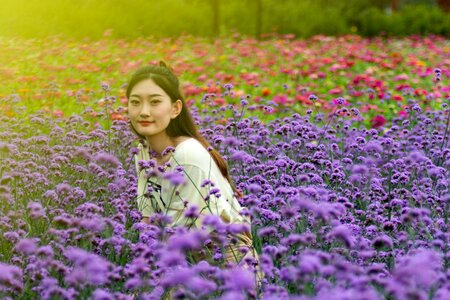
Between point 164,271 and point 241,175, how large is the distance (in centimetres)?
192

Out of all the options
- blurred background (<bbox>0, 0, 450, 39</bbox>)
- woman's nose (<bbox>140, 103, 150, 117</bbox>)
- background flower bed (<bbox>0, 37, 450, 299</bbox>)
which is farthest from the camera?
blurred background (<bbox>0, 0, 450, 39</bbox>)

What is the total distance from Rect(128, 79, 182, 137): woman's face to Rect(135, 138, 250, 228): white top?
0.16 m

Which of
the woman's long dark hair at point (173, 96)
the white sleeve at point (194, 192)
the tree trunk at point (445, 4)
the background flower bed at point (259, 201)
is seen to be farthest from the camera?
the tree trunk at point (445, 4)

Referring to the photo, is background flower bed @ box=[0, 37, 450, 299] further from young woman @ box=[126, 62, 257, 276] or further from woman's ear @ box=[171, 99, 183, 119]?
woman's ear @ box=[171, 99, 183, 119]

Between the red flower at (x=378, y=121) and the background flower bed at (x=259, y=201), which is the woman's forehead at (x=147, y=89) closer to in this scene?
the background flower bed at (x=259, y=201)

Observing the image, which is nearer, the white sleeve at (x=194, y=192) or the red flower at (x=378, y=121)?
the white sleeve at (x=194, y=192)

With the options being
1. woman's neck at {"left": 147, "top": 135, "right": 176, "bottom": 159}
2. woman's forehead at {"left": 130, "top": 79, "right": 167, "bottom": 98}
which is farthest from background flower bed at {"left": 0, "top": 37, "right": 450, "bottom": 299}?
woman's forehead at {"left": 130, "top": 79, "right": 167, "bottom": 98}

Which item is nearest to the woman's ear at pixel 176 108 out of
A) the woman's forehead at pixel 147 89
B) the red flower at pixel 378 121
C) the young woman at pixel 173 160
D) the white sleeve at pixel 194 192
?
the young woman at pixel 173 160

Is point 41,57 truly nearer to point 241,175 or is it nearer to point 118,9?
point 241,175

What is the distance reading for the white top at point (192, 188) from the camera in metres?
3.28

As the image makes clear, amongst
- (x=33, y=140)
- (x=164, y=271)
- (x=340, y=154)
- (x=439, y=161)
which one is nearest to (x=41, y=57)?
(x=33, y=140)

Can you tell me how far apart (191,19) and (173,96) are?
46.3 feet

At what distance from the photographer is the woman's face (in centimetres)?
352

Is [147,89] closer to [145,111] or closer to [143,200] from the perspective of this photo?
[145,111]
